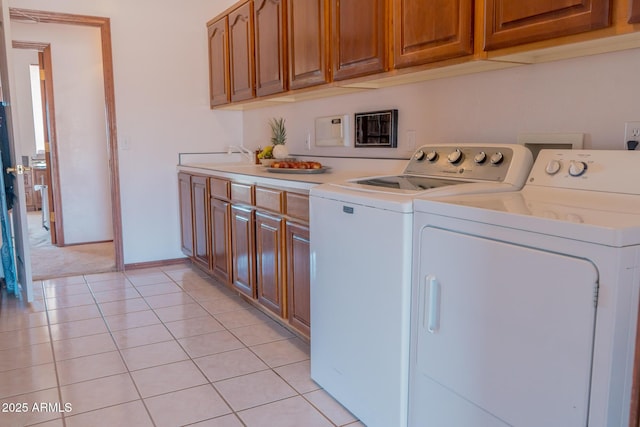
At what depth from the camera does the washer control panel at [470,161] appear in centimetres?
181

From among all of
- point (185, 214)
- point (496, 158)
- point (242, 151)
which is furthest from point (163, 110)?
point (496, 158)

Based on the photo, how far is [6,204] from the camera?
3352 mm

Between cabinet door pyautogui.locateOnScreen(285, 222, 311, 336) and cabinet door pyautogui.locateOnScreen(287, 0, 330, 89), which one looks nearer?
cabinet door pyautogui.locateOnScreen(285, 222, 311, 336)

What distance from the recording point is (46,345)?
2631mm

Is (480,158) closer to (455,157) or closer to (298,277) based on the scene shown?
(455,157)

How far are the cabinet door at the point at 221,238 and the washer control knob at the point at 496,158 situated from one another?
190 centimetres

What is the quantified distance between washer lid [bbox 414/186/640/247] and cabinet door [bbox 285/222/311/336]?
37.5 inches

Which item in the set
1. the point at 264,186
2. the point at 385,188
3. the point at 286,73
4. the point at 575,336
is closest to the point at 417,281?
the point at 385,188

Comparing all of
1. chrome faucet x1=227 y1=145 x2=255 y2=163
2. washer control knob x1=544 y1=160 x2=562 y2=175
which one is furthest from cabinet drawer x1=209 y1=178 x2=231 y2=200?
washer control knob x1=544 y1=160 x2=562 y2=175

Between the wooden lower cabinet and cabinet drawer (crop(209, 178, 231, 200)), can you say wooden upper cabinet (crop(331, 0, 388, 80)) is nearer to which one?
the wooden lower cabinet

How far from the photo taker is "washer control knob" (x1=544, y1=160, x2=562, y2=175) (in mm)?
1652

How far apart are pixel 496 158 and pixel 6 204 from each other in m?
3.17

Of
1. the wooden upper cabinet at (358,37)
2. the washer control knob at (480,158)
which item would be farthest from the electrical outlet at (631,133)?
the wooden upper cabinet at (358,37)

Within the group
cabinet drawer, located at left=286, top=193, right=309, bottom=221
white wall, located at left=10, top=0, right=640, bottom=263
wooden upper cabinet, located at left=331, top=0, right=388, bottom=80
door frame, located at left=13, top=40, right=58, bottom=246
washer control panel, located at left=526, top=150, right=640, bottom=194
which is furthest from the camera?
door frame, located at left=13, top=40, right=58, bottom=246
